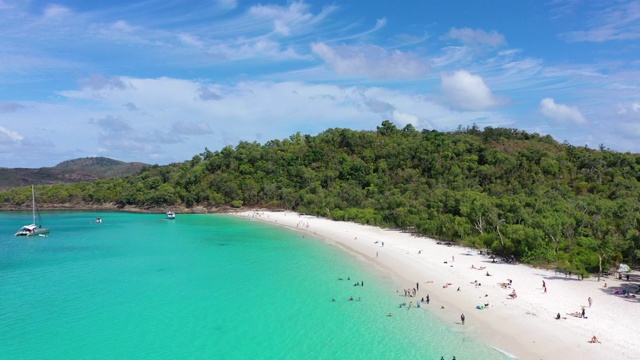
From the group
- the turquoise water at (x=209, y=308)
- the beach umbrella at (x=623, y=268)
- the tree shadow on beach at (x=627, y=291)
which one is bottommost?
the turquoise water at (x=209, y=308)

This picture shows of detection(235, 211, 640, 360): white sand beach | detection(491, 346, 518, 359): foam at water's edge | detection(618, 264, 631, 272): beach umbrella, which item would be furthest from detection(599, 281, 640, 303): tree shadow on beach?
detection(491, 346, 518, 359): foam at water's edge

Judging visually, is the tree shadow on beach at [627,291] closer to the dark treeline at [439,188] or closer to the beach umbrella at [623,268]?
the beach umbrella at [623,268]

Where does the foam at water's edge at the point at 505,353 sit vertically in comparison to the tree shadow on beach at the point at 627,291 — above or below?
below

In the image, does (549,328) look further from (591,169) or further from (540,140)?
(540,140)

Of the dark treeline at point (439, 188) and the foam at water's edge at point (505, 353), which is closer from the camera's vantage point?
the foam at water's edge at point (505, 353)

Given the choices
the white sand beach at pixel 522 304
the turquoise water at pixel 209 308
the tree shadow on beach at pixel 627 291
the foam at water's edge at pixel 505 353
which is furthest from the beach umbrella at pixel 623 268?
the foam at water's edge at pixel 505 353

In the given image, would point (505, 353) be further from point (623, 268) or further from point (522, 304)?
point (623, 268)

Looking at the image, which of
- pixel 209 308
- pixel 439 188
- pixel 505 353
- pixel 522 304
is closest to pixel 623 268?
pixel 522 304

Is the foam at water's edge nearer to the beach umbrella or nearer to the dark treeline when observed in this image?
the dark treeline
